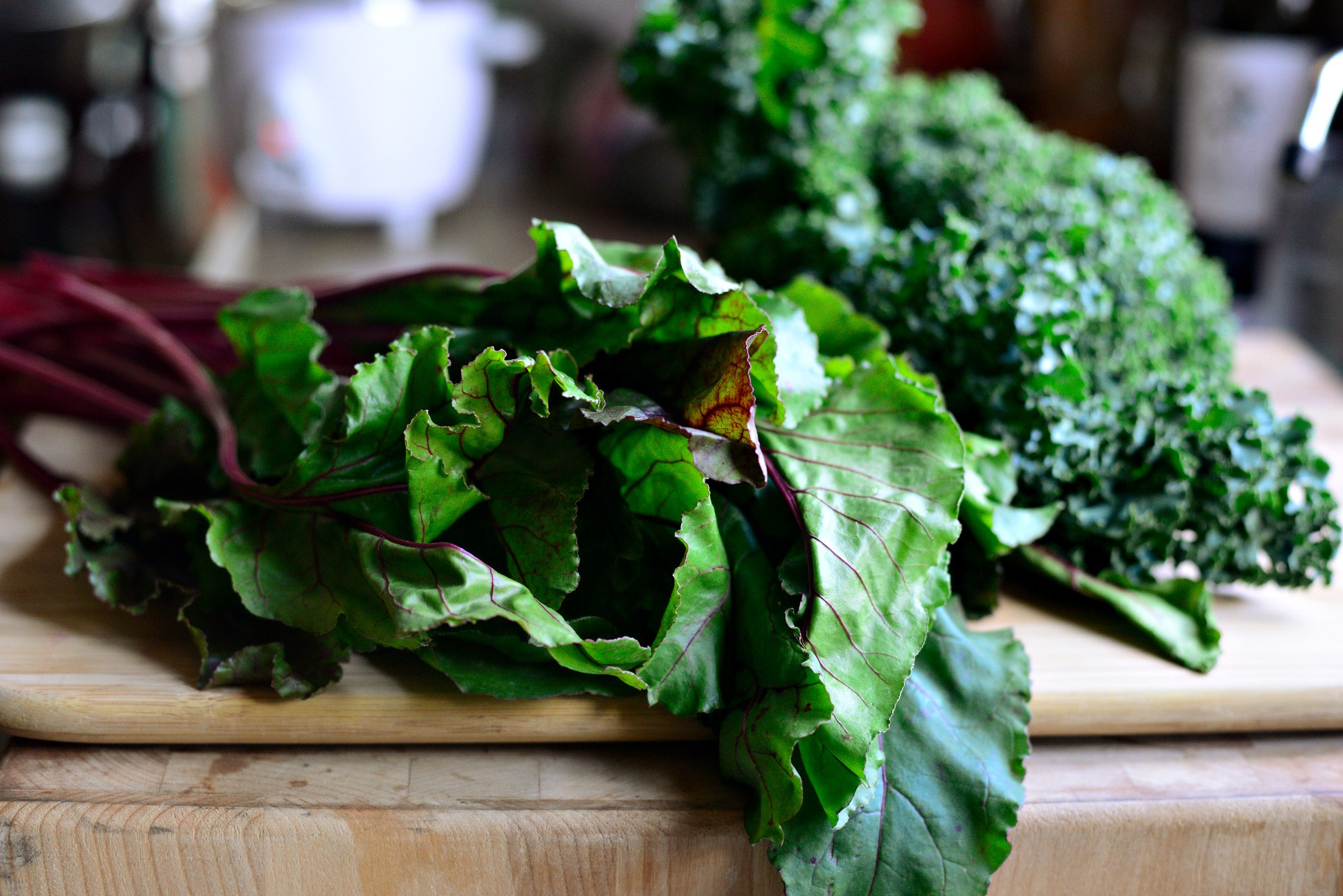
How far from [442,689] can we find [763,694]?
210mm

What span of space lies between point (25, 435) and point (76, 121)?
3.20ft

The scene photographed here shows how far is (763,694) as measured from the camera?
0.62 m

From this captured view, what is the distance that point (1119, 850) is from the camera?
67cm

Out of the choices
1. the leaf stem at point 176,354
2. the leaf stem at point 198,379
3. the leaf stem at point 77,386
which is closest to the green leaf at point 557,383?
the leaf stem at point 198,379

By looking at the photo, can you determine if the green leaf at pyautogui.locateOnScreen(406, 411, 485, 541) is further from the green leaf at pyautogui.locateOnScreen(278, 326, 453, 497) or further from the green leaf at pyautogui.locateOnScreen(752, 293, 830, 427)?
the green leaf at pyautogui.locateOnScreen(752, 293, 830, 427)

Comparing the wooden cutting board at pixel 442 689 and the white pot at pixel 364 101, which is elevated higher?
the white pot at pixel 364 101

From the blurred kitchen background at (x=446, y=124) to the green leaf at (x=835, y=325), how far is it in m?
0.70

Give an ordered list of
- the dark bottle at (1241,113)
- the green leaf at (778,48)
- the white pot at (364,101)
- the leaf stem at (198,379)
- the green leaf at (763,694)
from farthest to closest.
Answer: the white pot at (364,101)
the dark bottle at (1241,113)
the green leaf at (778,48)
the leaf stem at (198,379)
the green leaf at (763,694)

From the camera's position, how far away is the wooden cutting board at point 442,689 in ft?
2.21

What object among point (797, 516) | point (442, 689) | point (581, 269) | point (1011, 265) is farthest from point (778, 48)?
point (442, 689)

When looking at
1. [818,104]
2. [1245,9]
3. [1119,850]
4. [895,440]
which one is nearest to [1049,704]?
[1119,850]

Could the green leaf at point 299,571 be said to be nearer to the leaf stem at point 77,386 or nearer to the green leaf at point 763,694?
the green leaf at point 763,694

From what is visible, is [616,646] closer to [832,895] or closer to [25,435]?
[832,895]

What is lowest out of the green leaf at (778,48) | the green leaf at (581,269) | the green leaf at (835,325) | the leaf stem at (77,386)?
the leaf stem at (77,386)
